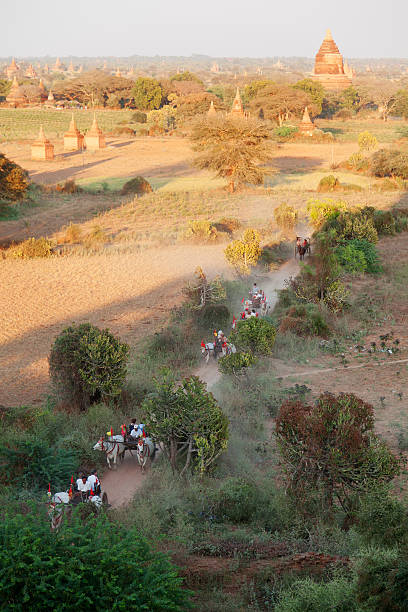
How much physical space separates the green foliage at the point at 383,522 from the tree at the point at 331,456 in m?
0.82

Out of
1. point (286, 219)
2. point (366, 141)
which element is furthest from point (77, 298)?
point (366, 141)

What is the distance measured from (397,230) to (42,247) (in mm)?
12714

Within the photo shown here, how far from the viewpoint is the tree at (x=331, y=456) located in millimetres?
7574

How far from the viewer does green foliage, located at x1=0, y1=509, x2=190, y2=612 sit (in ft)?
16.7

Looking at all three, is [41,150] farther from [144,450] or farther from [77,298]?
[144,450]

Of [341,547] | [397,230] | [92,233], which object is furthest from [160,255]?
[341,547]

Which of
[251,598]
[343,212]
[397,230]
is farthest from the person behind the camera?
[397,230]

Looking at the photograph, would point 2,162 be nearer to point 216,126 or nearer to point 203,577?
point 216,126

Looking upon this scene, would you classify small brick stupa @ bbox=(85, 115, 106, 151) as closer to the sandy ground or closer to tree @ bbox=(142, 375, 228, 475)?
the sandy ground

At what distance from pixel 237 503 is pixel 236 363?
4.25m

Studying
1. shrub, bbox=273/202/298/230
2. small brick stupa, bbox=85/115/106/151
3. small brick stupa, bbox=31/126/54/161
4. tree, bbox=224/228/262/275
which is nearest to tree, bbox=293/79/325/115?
small brick stupa, bbox=85/115/106/151

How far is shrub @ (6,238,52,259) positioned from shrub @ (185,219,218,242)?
15.9 feet

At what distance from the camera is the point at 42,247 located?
20.7 metres

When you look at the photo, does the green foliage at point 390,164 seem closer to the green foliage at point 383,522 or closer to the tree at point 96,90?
the green foliage at point 383,522
